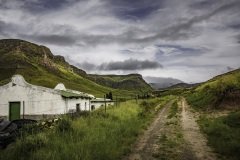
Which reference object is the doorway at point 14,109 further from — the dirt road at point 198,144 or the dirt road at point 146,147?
the dirt road at point 198,144

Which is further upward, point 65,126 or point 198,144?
point 65,126

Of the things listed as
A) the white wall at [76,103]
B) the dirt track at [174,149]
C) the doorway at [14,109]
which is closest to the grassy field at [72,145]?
the dirt track at [174,149]

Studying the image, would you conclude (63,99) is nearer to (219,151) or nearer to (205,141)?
(205,141)

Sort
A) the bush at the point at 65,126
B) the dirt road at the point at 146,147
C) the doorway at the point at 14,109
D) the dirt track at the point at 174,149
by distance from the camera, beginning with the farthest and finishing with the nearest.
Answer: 1. the doorway at the point at 14,109
2. the bush at the point at 65,126
3. the dirt road at the point at 146,147
4. the dirt track at the point at 174,149

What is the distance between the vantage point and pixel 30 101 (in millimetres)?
33094

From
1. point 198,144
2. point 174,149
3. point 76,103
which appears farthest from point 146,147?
point 76,103

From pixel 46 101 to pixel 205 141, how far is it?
21.0 metres

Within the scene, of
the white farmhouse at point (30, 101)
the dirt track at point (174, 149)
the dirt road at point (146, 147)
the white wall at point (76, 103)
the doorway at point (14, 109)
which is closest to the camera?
the dirt track at point (174, 149)

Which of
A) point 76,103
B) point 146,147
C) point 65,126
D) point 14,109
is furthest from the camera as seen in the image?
point 76,103

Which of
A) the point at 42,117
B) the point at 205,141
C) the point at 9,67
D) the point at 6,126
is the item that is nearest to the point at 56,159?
the point at 205,141

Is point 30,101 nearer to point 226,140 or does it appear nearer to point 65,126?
point 65,126

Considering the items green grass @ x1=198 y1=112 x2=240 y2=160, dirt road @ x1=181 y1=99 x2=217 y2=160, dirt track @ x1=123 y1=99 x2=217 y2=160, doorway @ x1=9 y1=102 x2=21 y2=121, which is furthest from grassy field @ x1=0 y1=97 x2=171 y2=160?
doorway @ x1=9 y1=102 x2=21 y2=121

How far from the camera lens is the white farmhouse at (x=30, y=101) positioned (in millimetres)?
32625

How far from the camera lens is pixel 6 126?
731 inches
